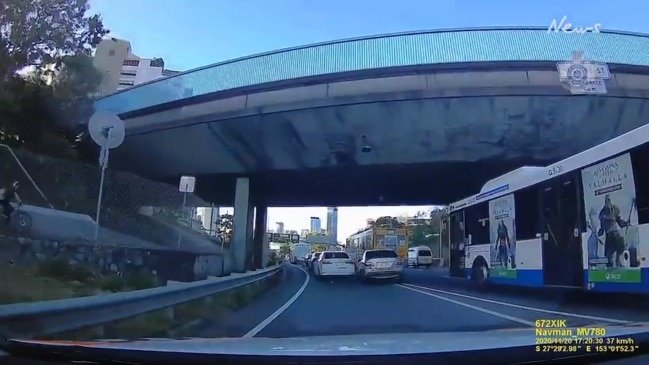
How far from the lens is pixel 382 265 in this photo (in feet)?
60.8

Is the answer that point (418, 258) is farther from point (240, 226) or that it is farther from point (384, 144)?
point (384, 144)

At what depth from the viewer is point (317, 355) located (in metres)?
3.31

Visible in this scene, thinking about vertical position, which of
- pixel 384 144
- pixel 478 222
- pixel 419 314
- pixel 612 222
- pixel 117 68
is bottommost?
pixel 419 314

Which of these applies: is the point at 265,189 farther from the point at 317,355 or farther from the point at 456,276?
the point at 317,355

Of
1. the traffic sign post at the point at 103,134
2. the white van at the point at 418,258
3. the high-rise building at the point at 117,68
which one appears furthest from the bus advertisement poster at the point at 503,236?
the white van at the point at 418,258

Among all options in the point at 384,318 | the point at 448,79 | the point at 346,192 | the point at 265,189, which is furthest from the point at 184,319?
the point at 265,189

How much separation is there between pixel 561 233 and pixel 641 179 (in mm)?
2068

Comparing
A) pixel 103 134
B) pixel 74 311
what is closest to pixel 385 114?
pixel 103 134

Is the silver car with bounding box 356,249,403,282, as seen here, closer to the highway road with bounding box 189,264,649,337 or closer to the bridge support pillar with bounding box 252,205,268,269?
the highway road with bounding box 189,264,649,337

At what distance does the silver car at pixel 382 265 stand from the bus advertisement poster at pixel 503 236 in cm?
668

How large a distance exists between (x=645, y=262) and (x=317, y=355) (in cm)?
599

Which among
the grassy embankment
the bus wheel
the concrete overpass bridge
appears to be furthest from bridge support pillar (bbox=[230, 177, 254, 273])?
the bus wheel

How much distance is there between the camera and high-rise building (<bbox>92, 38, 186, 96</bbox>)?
10.0 m

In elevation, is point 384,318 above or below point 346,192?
below
